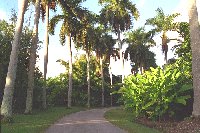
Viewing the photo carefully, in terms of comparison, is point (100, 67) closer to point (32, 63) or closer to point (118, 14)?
point (118, 14)

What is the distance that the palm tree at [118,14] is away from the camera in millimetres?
54250

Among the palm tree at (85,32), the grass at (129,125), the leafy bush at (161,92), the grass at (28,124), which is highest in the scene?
the palm tree at (85,32)

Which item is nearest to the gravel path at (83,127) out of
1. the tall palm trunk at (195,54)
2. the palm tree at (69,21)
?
the tall palm trunk at (195,54)

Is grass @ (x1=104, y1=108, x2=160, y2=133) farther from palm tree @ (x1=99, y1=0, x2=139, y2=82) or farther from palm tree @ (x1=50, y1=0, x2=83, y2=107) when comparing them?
palm tree @ (x1=99, y1=0, x2=139, y2=82)

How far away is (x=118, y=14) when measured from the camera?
54906mm

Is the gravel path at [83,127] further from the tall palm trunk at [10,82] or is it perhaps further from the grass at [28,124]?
the tall palm trunk at [10,82]

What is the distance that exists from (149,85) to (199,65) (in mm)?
4337

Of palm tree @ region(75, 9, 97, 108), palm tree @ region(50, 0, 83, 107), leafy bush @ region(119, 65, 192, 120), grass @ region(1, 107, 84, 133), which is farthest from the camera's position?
palm tree @ region(75, 9, 97, 108)

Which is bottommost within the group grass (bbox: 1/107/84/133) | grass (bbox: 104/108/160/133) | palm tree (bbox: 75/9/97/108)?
grass (bbox: 104/108/160/133)

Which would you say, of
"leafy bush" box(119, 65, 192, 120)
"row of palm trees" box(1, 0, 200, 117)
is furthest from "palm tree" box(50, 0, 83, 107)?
"leafy bush" box(119, 65, 192, 120)

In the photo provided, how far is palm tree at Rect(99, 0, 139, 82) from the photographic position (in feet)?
178

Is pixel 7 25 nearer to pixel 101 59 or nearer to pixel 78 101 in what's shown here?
pixel 78 101

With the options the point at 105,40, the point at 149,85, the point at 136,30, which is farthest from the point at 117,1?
the point at 149,85

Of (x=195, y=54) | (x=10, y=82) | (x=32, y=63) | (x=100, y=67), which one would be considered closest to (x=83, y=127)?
(x=10, y=82)
